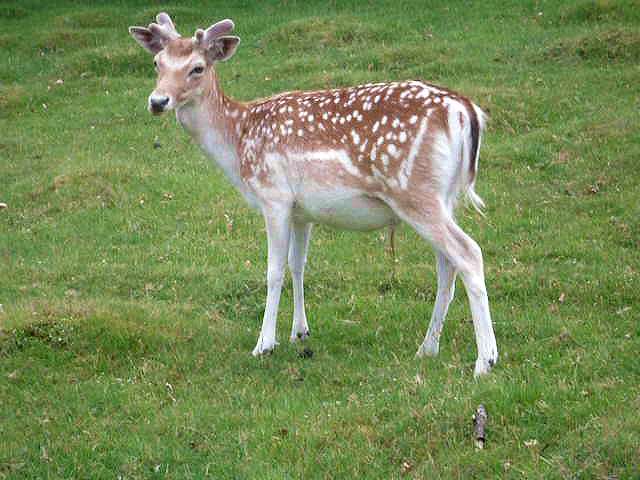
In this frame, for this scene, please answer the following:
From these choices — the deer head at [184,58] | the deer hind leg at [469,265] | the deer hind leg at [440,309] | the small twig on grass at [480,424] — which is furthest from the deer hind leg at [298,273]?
the small twig on grass at [480,424]

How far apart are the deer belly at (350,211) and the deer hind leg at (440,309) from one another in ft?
1.70

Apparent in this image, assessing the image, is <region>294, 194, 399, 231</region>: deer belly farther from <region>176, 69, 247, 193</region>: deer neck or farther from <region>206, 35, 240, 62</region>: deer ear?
<region>206, 35, 240, 62</region>: deer ear

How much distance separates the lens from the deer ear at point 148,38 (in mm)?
8914

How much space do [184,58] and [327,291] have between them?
2.68 m

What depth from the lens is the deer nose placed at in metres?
8.20

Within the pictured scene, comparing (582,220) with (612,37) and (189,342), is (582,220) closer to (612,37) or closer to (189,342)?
(189,342)

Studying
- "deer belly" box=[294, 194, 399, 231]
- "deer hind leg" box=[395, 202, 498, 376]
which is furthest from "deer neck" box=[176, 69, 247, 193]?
"deer hind leg" box=[395, 202, 498, 376]

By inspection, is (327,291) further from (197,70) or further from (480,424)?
(480,424)

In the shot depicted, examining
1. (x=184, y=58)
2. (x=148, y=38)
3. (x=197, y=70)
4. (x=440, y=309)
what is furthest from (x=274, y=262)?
(x=148, y=38)

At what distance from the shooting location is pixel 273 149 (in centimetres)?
836

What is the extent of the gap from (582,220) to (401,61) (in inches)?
293

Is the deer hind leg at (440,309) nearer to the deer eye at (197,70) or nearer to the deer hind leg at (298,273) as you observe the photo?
the deer hind leg at (298,273)

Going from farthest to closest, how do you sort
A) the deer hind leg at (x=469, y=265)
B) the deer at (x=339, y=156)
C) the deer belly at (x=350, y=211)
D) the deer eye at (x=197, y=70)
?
the deer eye at (x=197, y=70), the deer belly at (x=350, y=211), the deer at (x=339, y=156), the deer hind leg at (x=469, y=265)

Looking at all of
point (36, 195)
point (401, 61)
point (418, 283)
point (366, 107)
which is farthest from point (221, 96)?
point (401, 61)
